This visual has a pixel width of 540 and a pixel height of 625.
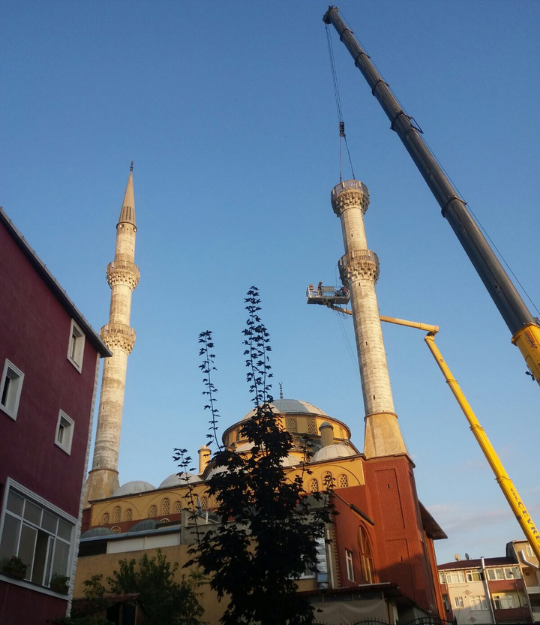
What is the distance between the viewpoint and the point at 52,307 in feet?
44.6

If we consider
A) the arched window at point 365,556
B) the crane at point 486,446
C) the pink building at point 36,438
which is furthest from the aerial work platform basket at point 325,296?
the pink building at point 36,438

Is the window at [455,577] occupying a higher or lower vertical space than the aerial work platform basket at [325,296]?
lower

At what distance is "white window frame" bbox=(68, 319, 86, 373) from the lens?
14260 millimetres

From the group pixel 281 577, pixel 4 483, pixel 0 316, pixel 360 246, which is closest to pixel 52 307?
pixel 0 316

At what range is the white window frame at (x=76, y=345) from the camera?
1426 cm

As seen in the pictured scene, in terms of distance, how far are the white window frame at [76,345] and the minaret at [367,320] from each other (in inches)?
790

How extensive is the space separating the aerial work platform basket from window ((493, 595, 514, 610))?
81.7ft

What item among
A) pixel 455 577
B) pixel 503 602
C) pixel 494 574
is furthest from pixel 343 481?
pixel 455 577

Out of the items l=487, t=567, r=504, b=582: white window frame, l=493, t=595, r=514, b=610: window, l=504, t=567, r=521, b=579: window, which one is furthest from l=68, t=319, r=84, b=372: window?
l=493, t=595, r=514, b=610: window

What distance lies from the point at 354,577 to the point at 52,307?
16331 millimetres

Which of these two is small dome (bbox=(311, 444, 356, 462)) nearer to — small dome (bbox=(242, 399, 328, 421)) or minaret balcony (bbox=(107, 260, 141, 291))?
small dome (bbox=(242, 399, 328, 421))

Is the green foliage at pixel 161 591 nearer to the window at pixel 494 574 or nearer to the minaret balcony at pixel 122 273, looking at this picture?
the minaret balcony at pixel 122 273

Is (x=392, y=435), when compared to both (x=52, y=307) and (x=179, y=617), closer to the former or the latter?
(x=179, y=617)

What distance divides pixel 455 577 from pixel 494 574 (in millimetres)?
3141
